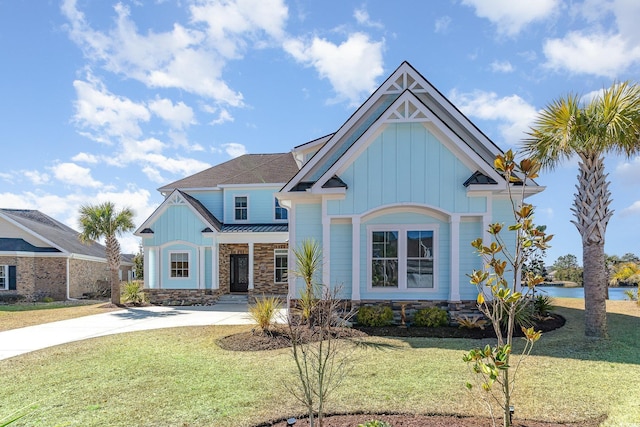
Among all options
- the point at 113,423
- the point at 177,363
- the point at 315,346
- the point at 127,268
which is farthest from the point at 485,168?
the point at 127,268

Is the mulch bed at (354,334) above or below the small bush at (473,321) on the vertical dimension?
below

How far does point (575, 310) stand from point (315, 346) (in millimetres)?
10569

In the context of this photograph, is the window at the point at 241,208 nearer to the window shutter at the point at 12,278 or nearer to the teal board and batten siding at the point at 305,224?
the teal board and batten siding at the point at 305,224

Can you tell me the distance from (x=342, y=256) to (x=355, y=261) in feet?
1.73

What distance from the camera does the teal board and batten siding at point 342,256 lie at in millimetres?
11023

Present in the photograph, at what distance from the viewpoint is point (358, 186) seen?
10.9m

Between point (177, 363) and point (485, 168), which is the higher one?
point (485, 168)

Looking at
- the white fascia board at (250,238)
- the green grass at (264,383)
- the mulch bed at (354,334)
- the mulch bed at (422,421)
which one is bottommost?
the mulch bed at (354,334)

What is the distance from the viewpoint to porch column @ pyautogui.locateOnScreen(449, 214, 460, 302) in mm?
10406

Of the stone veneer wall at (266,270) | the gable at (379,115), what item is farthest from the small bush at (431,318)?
the stone veneer wall at (266,270)

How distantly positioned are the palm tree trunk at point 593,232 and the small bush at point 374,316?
4729 mm

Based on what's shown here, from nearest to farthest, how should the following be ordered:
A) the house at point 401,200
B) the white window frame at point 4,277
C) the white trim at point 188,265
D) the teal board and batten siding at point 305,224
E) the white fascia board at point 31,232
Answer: the house at point 401,200, the teal board and batten siding at point 305,224, the white trim at point 188,265, the white window frame at point 4,277, the white fascia board at point 31,232

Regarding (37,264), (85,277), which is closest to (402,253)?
(37,264)

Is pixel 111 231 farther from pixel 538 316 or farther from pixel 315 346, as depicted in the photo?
pixel 538 316
